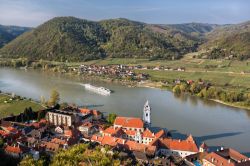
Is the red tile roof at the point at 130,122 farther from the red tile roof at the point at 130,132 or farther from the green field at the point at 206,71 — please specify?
the green field at the point at 206,71

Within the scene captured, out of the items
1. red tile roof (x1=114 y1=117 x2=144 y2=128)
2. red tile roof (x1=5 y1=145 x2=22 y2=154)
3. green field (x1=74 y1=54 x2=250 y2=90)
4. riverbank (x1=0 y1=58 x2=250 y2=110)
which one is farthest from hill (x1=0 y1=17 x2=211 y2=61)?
red tile roof (x1=5 y1=145 x2=22 y2=154)

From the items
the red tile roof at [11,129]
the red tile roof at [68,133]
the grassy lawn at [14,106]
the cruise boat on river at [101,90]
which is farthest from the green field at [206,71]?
the red tile roof at [11,129]

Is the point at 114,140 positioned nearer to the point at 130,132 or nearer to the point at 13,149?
the point at 130,132

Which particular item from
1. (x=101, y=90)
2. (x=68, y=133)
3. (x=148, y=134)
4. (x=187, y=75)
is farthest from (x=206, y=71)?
(x=68, y=133)

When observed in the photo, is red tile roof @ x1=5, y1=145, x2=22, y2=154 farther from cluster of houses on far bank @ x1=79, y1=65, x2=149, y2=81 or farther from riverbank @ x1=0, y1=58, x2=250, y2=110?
cluster of houses on far bank @ x1=79, y1=65, x2=149, y2=81

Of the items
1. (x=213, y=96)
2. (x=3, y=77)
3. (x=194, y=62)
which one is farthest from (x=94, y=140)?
(x=194, y=62)

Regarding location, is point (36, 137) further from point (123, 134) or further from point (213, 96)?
point (213, 96)

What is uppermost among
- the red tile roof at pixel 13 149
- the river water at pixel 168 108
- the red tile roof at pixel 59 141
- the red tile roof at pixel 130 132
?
the red tile roof at pixel 13 149
